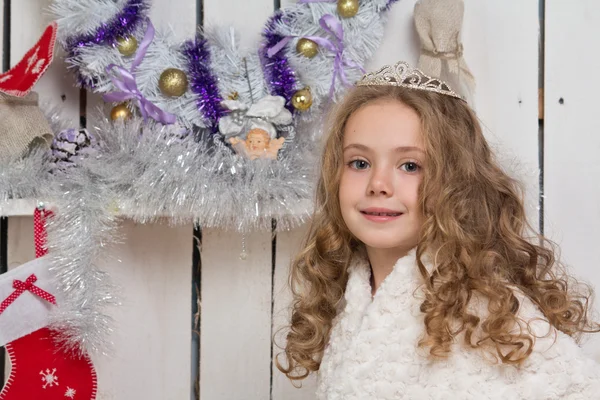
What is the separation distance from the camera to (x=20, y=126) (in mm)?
1335

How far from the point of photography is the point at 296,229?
1579mm

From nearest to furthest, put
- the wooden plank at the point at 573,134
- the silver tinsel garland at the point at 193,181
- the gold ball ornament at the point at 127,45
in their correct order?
the silver tinsel garland at the point at 193,181, the gold ball ornament at the point at 127,45, the wooden plank at the point at 573,134

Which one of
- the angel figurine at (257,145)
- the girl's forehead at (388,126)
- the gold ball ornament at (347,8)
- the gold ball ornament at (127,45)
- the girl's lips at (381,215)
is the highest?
the gold ball ornament at (347,8)

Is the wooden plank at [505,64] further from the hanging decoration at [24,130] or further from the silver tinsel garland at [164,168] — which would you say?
the hanging decoration at [24,130]

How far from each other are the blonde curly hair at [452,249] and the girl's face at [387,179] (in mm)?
17

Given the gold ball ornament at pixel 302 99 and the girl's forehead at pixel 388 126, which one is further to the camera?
the gold ball ornament at pixel 302 99

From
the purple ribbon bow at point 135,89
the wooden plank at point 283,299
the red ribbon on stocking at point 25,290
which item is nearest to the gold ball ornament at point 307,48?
the purple ribbon bow at point 135,89

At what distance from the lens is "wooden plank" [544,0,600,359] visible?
152 cm

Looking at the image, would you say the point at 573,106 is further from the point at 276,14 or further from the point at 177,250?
the point at 177,250

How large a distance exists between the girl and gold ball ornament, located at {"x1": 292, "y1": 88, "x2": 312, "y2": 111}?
0.54 ft

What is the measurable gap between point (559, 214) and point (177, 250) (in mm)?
820

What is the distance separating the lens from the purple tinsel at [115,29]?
1364 mm

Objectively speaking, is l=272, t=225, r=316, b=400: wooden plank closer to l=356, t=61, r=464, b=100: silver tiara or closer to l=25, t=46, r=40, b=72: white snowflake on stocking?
l=356, t=61, r=464, b=100: silver tiara

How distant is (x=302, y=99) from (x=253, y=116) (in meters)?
0.10
